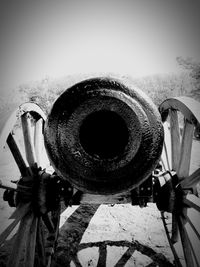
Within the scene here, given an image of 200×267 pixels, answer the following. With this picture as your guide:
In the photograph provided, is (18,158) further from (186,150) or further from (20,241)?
(186,150)

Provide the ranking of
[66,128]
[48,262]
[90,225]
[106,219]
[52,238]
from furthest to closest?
[106,219] → [90,225] → [52,238] → [48,262] → [66,128]

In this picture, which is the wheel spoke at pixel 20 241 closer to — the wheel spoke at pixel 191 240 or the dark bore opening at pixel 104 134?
the dark bore opening at pixel 104 134

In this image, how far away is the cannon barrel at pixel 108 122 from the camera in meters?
1.36

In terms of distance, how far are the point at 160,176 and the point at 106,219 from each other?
66.2 inches

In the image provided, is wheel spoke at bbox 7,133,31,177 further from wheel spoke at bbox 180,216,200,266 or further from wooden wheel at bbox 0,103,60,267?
wheel spoke at bbox 180,216,200,266

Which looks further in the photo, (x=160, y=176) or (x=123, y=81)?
(x=160, y=176)

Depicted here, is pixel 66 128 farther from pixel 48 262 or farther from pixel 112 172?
pixel 48 262

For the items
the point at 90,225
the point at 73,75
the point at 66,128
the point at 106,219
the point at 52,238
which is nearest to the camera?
the point at 66,128

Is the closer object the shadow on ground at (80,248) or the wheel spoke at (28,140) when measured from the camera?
the wheel spoke at (28,140)

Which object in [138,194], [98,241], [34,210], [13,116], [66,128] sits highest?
[13,116]

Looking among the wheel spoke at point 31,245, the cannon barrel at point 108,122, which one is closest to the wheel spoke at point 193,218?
the cannon barrel at point 108,122

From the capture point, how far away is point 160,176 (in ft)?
6.51

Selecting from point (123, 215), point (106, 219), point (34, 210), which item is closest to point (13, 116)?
point (34, 210)

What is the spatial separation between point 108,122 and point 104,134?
9 cm
